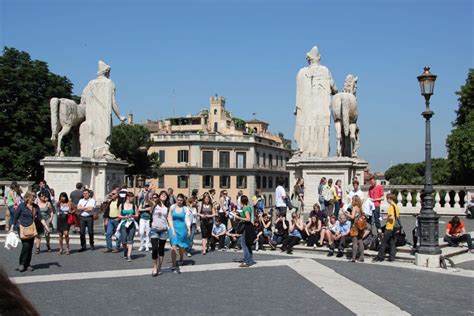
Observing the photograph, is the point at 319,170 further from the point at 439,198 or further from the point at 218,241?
Result: the point at 439,198

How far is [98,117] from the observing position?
21984mm

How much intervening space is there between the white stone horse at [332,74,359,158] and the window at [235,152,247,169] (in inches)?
2621

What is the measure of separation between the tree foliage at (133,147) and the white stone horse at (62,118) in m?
32.5

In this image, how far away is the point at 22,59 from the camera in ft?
113

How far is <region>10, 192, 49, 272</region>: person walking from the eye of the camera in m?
10.6

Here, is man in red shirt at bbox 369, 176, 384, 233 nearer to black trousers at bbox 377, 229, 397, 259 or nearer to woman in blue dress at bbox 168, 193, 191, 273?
black trousers at bbox 377, 229, 397, 259

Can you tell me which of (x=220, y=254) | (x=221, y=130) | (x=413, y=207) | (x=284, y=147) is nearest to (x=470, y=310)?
(x=220, y=254)

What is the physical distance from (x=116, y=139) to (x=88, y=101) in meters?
32.7

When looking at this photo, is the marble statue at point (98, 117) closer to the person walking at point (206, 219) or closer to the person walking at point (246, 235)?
the person walking at point (206, 219)

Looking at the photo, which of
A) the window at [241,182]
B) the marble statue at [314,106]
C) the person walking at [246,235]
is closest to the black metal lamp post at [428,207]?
the person walking at [246,235]

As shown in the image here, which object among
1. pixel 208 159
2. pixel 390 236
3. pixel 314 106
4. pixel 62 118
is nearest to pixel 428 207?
pixel 390 236

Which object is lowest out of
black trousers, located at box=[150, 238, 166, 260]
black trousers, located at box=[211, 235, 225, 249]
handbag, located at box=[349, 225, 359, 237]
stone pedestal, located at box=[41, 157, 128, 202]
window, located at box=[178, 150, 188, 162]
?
black trousers, located at box=[211, 235, 225, 249]

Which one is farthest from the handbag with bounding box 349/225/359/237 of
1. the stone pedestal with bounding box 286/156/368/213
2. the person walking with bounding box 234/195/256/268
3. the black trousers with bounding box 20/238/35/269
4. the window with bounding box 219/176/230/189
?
the window with bounding box 219/176/230/189

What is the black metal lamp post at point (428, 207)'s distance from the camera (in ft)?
37.3
